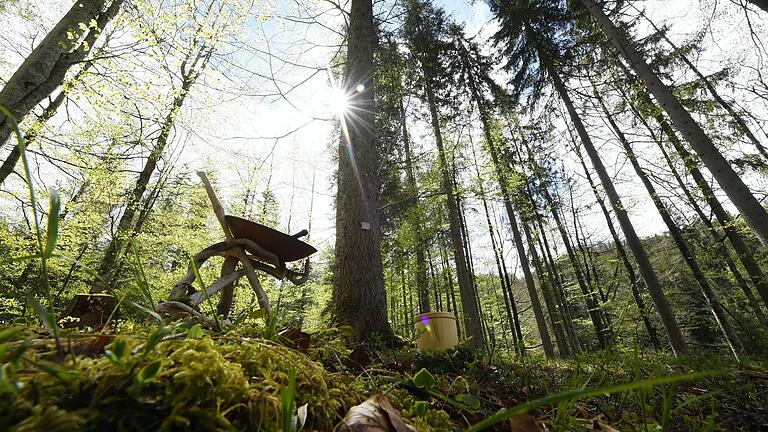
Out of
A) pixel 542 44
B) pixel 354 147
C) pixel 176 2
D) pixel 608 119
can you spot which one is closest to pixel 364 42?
pixel 354 147

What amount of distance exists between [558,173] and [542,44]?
22.5ft

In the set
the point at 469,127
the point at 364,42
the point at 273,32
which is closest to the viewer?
the point at 364,42

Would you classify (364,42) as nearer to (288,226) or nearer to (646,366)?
(646,366)

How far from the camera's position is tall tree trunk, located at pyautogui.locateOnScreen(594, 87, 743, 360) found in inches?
→ 331

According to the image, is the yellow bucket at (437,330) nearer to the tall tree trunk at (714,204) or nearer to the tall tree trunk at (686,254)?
the tall tree trunk at (686,254)

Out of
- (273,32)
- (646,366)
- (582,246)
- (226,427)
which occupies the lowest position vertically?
(646,366)

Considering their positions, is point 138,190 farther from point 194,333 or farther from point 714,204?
point 714,204

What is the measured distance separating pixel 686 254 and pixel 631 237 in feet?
7.95

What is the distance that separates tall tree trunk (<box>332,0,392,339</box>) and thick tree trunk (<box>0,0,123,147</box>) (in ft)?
12.9

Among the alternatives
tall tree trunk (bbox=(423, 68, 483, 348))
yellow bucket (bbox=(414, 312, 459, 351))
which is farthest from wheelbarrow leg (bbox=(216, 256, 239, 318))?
tall tree trunk (bbox=(423, 68, 483, 348))

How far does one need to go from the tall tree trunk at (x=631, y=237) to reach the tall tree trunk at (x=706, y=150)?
357 centimetres

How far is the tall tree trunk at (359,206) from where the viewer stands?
3000 millimetres

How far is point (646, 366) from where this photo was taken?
3619mm

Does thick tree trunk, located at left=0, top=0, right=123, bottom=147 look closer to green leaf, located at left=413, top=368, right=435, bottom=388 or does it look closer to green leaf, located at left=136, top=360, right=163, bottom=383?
green leaf, located at left=136, top=360, right=163, bottom=383
